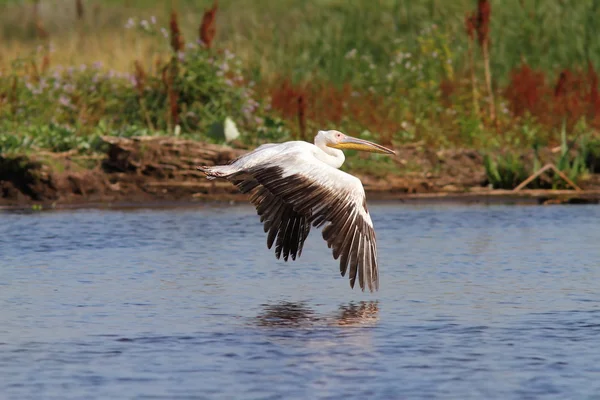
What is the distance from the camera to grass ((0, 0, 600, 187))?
18.4 m

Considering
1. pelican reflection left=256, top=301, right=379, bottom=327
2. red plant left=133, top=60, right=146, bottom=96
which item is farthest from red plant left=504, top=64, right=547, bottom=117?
pelican reflection left=256, top=301, right=379, bottom=327

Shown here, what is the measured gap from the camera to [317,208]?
9.78 meters

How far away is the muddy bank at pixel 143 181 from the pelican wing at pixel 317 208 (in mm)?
5918

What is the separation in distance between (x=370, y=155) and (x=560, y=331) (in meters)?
9.24

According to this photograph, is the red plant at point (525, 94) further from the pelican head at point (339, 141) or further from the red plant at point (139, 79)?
the pelican head at point (339, 141)

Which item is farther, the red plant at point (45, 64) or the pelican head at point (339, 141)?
the red plant at point (45, 64)

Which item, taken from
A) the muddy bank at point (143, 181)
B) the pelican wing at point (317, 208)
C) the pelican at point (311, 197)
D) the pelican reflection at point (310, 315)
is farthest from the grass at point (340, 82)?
the pelican reflection at point (310, 315)

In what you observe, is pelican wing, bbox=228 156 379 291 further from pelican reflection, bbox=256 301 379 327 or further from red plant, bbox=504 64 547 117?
red plant, bbox=504 64 547 117

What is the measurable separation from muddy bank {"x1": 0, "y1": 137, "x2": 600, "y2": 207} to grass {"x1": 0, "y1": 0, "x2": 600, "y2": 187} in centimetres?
34

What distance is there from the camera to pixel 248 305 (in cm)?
971

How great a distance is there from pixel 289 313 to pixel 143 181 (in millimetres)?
7731

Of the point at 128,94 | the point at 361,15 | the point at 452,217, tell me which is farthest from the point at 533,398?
the point at 361,15

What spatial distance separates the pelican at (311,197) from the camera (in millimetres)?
9594

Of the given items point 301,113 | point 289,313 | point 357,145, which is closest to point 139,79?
point 301,113
